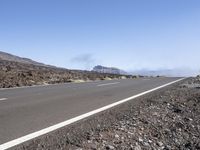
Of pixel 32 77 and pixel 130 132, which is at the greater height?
pixel 32 77

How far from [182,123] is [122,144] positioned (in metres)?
3.57

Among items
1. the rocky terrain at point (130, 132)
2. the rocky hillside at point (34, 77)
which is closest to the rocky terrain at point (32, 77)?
the rocky hillside at point (34, 77)

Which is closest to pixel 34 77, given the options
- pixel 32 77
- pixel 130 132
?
pixel 32 77

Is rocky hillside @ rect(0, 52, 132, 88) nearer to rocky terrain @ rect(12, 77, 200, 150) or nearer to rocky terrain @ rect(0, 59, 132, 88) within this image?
rocky terrain @ rect(0, 59, 132, 88)

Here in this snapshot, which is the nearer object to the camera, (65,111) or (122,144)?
(122,144)

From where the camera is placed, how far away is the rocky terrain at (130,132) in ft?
25.2

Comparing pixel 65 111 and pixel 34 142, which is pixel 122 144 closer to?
pixel 34 142

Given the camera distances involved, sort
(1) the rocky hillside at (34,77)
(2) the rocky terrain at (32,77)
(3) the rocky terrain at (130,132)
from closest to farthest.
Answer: (3) the rocky terrain at (130,132) → (2) the rocky terrain at (32,77) → (1) the rocky hillside at (34,77)

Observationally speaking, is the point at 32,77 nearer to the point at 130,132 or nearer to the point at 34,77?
the point at 34,77

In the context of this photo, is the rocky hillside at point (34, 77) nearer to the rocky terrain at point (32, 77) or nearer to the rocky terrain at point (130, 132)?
the rocky terrain at point (32, 77)

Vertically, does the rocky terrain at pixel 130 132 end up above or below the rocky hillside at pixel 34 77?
below

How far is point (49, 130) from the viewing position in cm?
880

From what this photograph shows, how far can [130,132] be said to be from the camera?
9.16m

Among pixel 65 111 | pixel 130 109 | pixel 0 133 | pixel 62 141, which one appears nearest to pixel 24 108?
pixel 65 111
